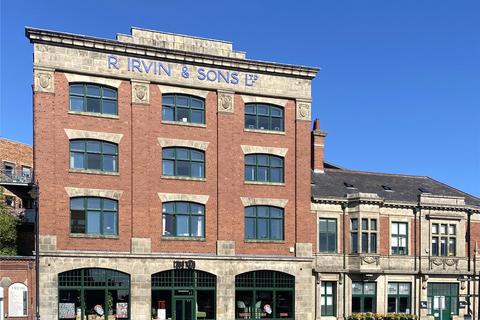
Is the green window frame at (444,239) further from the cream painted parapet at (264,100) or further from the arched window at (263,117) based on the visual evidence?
the cream painted parapet at (264,100)

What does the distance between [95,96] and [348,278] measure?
1893cm

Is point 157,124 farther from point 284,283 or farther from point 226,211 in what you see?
point 284,283

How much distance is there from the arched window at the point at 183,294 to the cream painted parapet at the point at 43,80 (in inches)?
458

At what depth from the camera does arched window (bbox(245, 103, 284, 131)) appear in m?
40.5

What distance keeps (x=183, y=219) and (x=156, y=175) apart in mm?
2968

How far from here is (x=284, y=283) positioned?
132 feet

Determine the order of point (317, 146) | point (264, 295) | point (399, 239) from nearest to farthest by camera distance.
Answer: point (264, 295) → point (399, 239) → point (317, 146)

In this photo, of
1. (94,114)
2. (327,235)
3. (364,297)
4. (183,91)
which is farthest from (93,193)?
(364,297)

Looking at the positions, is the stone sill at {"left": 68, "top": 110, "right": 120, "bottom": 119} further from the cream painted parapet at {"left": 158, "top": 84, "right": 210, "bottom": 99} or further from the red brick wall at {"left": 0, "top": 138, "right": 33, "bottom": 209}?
the red brick wall at {"left": 0, "top": 138, "right": 33, "bottom": 209}

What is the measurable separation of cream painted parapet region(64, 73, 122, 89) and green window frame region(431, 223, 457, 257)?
22540 millimetres

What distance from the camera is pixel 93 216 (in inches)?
1431

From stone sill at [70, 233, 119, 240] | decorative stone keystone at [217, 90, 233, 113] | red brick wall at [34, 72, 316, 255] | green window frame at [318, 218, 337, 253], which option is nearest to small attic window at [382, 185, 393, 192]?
green window frame at [318, 218, 337, 253]

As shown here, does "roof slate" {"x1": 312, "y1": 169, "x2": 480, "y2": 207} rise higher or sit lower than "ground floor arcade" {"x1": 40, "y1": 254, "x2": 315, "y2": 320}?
higher

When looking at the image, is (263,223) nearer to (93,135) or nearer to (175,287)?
(175,287)
